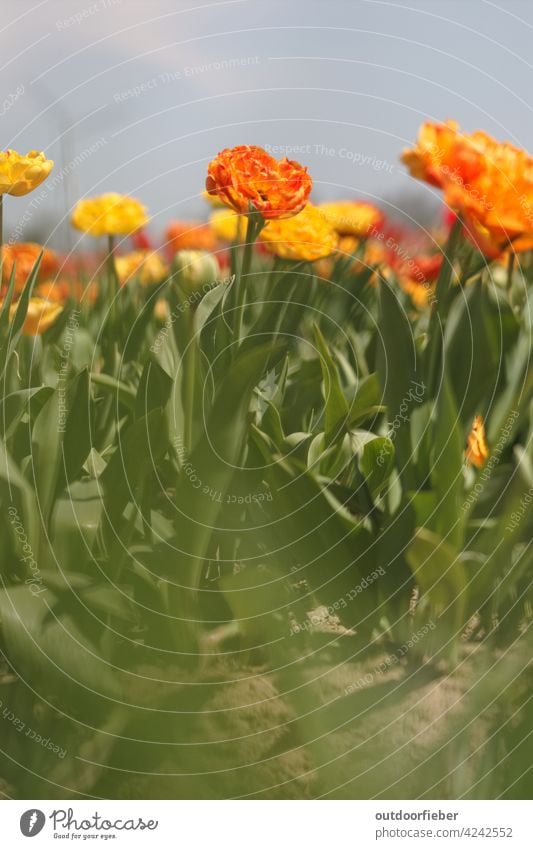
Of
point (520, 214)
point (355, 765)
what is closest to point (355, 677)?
point (355, 765)

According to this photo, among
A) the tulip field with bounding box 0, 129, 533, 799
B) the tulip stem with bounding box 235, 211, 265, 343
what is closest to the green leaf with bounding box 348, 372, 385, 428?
the tulip field with bounding box 0, 129, 533, 799

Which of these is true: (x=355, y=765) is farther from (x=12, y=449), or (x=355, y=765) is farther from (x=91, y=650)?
(x=12, y=449)

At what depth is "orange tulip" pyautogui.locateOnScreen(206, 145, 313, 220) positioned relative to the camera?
812 millimetres

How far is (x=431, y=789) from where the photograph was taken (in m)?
0.74

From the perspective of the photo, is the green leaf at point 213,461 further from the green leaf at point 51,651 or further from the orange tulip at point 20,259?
the orange tulip at point 20,259

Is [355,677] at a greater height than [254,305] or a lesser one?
lesser

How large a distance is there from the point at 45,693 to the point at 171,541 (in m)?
0.16

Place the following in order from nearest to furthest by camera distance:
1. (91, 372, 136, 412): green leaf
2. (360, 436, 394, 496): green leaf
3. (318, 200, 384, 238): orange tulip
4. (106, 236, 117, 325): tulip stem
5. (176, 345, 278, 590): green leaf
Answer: (176, 345, 278, 590): green leaf
(360, 436, 394, 496): green leaf
(91, 372, 136, 412): green leaf
(106, 236, 117, 325): tulip stem
(318, 200, 384, 238): orange tulip

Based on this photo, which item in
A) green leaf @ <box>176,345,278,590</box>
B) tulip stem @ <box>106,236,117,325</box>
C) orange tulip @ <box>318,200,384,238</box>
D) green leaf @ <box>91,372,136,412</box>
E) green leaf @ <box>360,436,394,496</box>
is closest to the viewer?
green leaf @ <box>176,345,278,590</box>

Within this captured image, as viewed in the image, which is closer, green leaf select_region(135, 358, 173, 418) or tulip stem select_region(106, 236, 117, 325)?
green leaf select_region(135, 358, 173, 418)

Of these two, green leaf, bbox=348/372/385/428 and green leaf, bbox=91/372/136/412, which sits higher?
green leaf, bbox=348/372/385/428

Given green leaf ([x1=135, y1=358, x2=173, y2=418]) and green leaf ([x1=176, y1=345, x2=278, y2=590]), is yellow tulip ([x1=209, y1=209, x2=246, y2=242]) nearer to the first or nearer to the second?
green leaf ([x1=135, y1=358, x2=173, y2=418])

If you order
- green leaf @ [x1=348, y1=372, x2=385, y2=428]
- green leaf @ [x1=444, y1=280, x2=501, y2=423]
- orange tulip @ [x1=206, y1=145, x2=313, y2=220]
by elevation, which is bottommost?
green leaf @ [x1=348, y1=372, x2=385, y2=428]

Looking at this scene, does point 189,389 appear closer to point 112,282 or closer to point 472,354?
point 472,354
